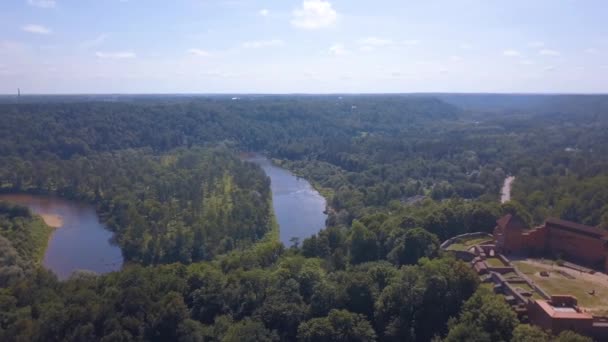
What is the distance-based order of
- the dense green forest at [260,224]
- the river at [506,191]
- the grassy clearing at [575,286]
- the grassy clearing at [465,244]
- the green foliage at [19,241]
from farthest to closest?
the river at [506,191], the green foliage at [19,241], the grassy clearing at [465,244], the dense green forest at [260,224], the grassy clearing at [575,286]

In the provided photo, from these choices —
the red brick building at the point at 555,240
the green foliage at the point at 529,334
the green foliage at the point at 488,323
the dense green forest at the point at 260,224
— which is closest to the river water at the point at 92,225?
the dense green forest at the point at 260,224

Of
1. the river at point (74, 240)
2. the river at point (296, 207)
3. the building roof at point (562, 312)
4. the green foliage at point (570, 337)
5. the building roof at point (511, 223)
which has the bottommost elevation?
the river at point (74, 240)

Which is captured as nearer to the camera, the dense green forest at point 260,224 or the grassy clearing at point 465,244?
the dense green forest at point 260,224

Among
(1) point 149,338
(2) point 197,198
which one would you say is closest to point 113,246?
(2) point 197,198

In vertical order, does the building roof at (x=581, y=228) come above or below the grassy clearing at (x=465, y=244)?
above

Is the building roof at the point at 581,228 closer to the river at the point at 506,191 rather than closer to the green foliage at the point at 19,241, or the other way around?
the river at the point at 506,191

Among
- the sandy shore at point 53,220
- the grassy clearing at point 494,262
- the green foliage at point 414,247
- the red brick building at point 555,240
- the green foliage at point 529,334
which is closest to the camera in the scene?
the green foliage at point 529,334
